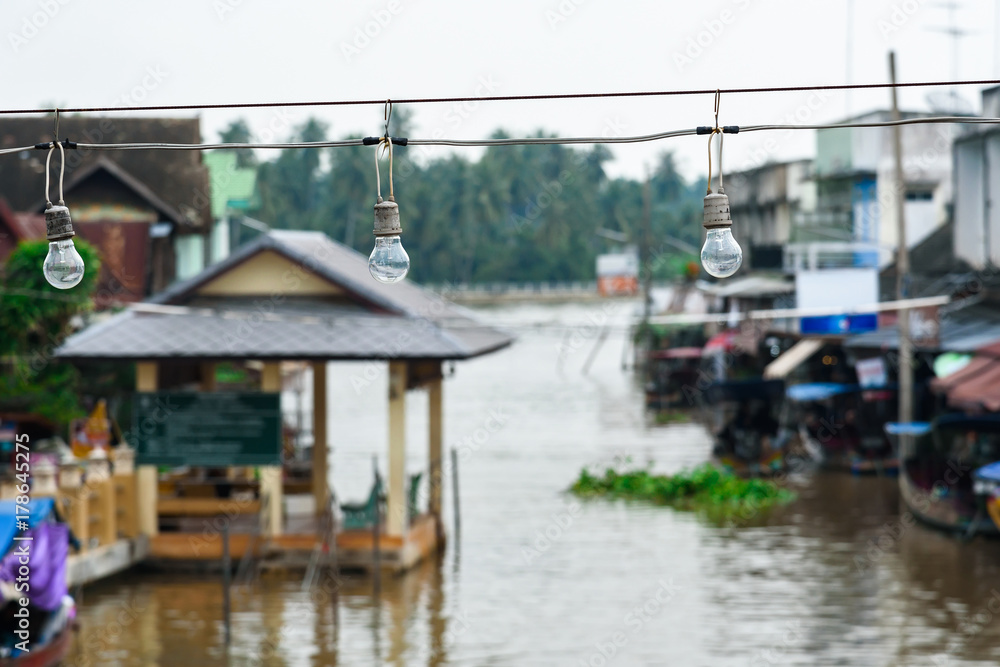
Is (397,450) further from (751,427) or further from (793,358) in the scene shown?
(793,358)

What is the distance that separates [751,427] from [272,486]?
14952mm

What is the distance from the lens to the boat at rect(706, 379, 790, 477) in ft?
97.6

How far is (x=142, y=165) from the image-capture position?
3528 cm

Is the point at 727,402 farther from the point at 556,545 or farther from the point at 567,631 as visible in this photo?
the point at 567,631

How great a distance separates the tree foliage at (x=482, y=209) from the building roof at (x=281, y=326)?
7189 centimetres

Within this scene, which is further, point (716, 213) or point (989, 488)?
point (989, 488)

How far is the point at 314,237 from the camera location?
21.9 m

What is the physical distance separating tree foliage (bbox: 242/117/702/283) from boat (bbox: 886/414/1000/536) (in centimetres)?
6816

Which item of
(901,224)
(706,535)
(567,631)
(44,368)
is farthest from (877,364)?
(44,368)

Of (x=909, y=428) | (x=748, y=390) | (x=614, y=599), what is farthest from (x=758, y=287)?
(x=614, y=599)

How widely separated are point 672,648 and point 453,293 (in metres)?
77.6

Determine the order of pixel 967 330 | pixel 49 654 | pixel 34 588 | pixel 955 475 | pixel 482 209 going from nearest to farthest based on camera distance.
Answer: pixel 34 588 → pixel 49 654 → pixel 955 475 → pixel 967 330 → pixel 482 209

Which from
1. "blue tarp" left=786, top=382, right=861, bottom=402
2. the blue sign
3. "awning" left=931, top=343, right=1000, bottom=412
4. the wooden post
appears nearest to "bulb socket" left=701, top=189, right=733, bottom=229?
the wooden post

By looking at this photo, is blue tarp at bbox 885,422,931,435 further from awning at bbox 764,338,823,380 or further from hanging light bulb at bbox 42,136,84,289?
hanging light bulb at bbox 42,136,84,289
